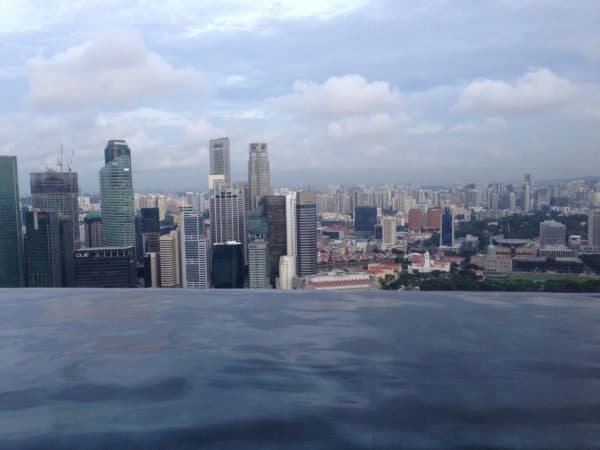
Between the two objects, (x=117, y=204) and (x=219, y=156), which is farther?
(x=219, y=156)

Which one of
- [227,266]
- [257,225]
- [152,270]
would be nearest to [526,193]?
[257,225]

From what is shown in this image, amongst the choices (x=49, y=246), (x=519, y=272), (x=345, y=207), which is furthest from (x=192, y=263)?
(x=345, y=207)

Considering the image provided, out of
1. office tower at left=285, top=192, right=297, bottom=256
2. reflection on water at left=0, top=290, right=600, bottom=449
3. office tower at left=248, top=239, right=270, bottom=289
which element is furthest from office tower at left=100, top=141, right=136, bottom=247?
Result: reflection on water at left=0, top=290, right=600, bottom=449

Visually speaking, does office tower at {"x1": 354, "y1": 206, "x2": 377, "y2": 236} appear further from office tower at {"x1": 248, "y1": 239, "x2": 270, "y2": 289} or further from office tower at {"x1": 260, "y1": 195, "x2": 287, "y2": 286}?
office tower at {"x1": 248, "y1": 239, "x2": 270, "y2": 289}

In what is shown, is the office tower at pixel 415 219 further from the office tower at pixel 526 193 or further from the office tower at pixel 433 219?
the office tower at pixel 526 193

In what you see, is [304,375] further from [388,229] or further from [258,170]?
[258,170]

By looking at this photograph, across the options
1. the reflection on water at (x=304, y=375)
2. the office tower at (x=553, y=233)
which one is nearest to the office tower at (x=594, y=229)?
the office tower at (x=553, y=233)

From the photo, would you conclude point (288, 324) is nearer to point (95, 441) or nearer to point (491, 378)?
point (491, 378)
